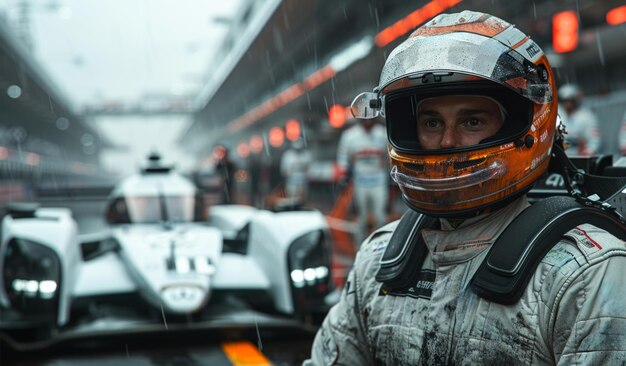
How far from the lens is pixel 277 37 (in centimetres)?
2448

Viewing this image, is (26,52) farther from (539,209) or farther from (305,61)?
(539,209)

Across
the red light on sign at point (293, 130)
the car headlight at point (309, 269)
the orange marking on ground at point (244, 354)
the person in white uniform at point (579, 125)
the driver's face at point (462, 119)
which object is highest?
the red light on sign at point (293, 130)

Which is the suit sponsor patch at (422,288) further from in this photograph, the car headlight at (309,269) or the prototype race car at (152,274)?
the car headlight at (309,269)

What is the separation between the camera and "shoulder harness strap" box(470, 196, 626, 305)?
1.61m

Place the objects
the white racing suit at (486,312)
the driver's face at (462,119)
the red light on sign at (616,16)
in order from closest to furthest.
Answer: the white racing suit at (486,312) < the driver's face at (462,119) < the red light on sign at (616,16)

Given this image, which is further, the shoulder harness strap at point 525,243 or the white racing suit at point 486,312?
the shoulder harness strap at point 525,243

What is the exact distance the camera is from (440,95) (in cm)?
189

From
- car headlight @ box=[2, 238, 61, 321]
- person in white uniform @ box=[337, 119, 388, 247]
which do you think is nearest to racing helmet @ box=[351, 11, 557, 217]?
car headlight @ box=[2, 238, 61, 321]

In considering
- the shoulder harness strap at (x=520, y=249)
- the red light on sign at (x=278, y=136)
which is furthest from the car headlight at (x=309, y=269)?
the red light on sign at (x=278, y=136)

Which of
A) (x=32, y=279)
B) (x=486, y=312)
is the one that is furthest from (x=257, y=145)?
(x=486, y=312)

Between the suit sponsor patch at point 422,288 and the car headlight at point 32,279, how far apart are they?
12.7ft

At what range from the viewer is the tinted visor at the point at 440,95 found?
1843mm

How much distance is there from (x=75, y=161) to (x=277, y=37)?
429ft

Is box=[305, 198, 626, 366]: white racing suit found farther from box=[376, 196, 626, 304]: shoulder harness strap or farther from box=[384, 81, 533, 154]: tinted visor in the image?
box=[384, 81, 533, 154]: tinted visor
